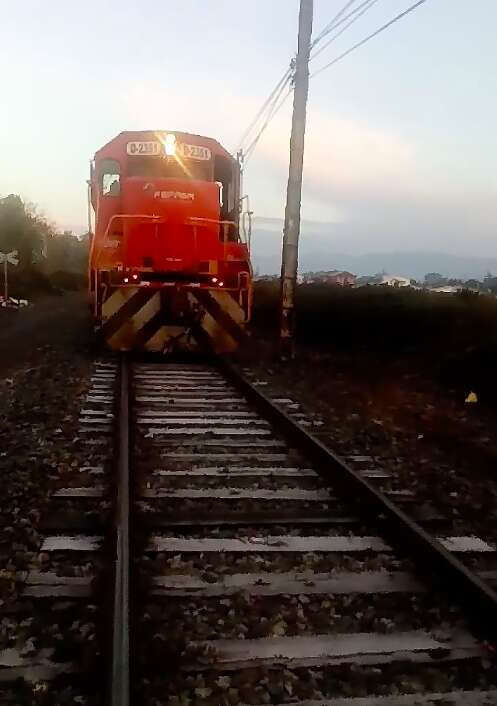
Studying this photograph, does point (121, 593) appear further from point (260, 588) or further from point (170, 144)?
point (170, 144)

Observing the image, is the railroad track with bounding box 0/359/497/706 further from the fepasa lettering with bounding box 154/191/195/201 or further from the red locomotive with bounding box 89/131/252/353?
the fepasa lettering with bounding box 154/191/195/201

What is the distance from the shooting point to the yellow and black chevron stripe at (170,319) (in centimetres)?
1147

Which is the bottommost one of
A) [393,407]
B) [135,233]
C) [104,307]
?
[393,407]

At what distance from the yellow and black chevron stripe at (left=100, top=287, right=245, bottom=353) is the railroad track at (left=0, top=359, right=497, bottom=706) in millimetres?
5660

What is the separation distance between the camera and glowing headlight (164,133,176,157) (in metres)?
11.8

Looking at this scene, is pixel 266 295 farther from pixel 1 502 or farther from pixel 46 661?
pixel 46 661

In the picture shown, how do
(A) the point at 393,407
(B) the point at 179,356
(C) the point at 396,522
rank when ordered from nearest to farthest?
(C) the point at 396,522
(A) the point at 393,407
(B) the point at 179,356

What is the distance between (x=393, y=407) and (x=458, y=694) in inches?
249

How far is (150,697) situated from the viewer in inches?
108

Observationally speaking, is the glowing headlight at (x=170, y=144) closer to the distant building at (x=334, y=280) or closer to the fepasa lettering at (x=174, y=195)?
the fepasa lettering at (x=174, y=195)

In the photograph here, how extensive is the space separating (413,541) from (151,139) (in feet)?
29.9

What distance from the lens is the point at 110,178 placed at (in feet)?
39.9

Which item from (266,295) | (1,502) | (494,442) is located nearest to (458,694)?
(1,502)

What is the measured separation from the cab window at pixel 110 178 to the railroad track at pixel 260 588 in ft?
22.9
